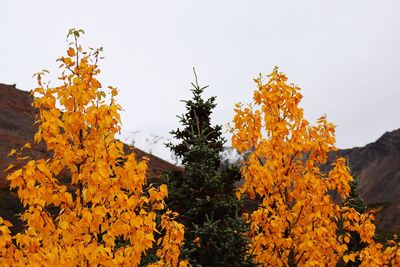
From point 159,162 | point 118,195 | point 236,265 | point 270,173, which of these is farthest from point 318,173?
point 159,162

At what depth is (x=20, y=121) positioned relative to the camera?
9356 centimetres

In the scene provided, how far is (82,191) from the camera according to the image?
23.3 feet

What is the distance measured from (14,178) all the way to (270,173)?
564cm

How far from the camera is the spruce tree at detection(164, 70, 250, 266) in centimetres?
1041

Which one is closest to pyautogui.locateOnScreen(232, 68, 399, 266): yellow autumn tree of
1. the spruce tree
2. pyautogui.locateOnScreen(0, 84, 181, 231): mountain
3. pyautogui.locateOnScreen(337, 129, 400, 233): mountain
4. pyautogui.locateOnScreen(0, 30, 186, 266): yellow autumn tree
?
the spruce tree

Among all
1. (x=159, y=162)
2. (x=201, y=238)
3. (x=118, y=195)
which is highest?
(x=159, y=162)

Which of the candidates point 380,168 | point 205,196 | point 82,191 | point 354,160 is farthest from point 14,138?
point 354,160

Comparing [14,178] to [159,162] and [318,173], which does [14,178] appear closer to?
[318,173]

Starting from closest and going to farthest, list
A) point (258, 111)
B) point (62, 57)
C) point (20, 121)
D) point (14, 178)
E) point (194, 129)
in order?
point (14, 178), point (62, 57), point (258, 111), point (194, 129), point (20, 121)

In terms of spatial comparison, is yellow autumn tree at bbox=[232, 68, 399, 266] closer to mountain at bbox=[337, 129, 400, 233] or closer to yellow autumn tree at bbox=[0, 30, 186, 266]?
yellow autumn tree at bbox=[0, 30, 186, 266]

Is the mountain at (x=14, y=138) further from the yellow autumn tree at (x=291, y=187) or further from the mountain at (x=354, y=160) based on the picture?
the yellow autumn tree at (x=291, y=187)

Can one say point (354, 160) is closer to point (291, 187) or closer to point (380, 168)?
point (380, 168)

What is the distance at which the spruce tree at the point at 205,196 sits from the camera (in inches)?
410

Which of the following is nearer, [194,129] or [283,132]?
[283,132]
